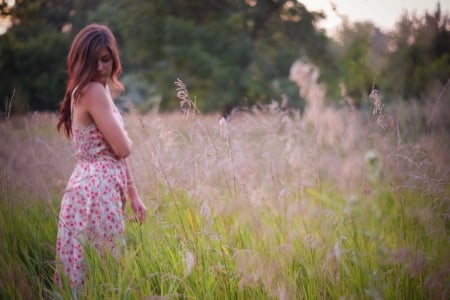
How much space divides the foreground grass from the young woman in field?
11 cm

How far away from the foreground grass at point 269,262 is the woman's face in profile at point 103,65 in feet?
2.51

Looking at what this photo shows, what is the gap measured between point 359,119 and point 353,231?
6.99ft

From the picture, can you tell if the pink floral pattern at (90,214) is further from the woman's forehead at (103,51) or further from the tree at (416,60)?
the tree at (416,60)

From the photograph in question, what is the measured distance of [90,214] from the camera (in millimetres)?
1974

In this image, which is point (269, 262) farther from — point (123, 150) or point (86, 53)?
point (86, 53)

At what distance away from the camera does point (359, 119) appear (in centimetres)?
388

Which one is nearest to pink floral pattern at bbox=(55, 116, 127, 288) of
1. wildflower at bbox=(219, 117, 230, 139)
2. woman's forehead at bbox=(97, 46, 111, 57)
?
woman's forehead at bbox=(97, 46, 111, 57)

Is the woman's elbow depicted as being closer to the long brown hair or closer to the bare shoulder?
the bare shoulder

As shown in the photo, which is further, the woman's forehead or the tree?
the tree

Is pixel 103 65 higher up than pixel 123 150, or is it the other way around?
pixel 103 65

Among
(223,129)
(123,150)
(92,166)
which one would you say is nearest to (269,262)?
(223,129)

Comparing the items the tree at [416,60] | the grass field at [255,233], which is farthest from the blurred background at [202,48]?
the grass field at [255,233]

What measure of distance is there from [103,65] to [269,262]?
1.34m

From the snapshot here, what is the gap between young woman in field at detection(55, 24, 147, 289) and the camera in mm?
1959
